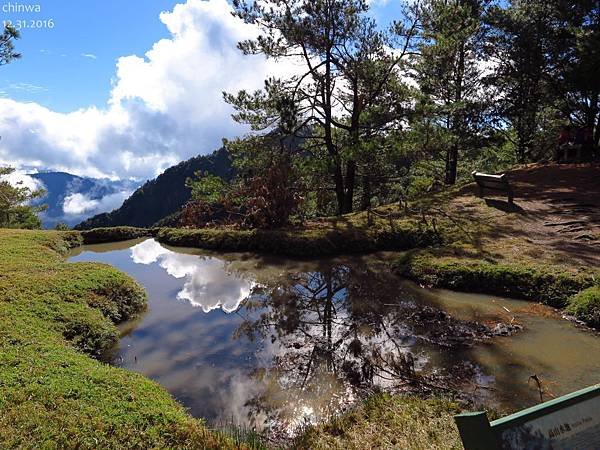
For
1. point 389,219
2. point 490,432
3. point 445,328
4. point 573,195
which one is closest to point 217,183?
point 389,219

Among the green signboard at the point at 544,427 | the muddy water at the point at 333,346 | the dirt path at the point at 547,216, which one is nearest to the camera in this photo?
the green signboard at the point at 544,427

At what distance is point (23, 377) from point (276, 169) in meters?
11.3

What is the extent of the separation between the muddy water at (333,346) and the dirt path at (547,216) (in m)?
2.61

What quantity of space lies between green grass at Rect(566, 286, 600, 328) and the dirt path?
145 cm

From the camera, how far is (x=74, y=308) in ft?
24.9

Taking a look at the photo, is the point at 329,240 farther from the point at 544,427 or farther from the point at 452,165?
the point at 452,165

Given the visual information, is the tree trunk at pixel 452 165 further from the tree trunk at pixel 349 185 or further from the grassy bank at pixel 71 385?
the grassy bank at pixel 71 385

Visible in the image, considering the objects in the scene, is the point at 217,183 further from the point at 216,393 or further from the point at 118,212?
Result: the point at 118,212

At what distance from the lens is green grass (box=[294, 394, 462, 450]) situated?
4.20 m

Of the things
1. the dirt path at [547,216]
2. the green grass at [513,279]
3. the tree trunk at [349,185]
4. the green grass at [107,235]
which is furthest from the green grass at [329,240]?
the green grass at [107,235]

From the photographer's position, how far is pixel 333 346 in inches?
271

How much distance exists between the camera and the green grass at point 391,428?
4203 millimetres

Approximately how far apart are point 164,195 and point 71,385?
110 m

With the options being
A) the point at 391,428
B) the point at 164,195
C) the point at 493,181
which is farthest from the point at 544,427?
the point at 164,195
